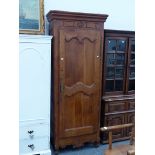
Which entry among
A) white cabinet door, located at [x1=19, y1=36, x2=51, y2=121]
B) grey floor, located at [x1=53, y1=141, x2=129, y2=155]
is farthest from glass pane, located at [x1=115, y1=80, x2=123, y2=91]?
white cabinet door, located at [x1=19, y1=36, x2=51, y2=121]

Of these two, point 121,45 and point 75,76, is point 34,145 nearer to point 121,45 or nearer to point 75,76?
point 75,76

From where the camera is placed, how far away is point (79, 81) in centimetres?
295

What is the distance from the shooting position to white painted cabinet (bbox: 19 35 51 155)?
8.59 feet

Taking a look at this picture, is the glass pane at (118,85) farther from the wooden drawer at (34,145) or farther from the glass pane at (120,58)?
the wooden drawer at (34,145)

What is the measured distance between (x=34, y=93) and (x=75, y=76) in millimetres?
588

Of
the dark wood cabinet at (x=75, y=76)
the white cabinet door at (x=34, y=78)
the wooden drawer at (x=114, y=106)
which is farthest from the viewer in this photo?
the wooden drawer at (x=114, y=106)

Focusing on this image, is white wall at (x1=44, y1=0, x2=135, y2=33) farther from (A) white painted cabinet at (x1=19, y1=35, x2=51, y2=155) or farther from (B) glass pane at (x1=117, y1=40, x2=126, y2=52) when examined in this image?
(A) white painted cabinet at (x1=19, y1=35, x2=51, y2=155)

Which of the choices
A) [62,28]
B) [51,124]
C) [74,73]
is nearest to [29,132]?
[51,124]

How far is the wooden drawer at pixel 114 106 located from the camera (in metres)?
3.21

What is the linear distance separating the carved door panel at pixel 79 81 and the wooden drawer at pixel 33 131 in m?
0.23

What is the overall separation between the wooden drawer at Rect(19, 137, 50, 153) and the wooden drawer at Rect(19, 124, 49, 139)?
54 millimetres

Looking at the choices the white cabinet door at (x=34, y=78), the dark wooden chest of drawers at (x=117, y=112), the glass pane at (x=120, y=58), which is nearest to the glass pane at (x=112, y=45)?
the glass pane at (x=120, y=58)

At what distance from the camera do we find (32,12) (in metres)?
2.99
